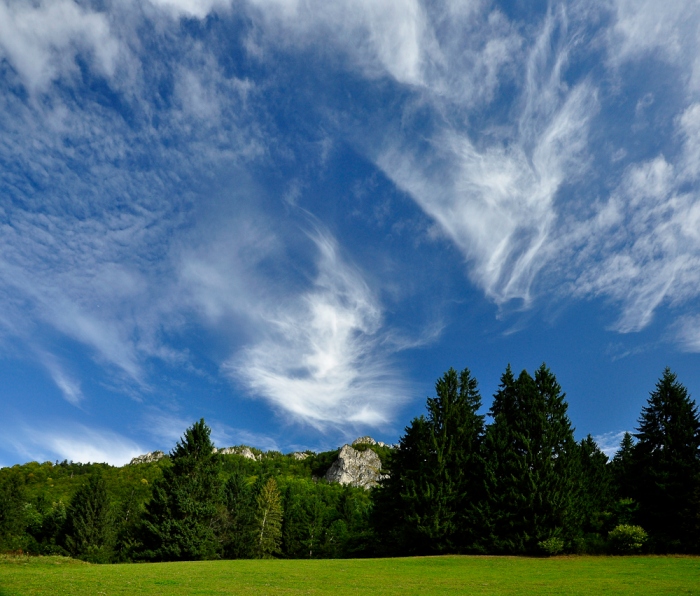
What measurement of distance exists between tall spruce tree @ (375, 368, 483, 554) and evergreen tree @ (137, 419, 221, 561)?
1980 cm

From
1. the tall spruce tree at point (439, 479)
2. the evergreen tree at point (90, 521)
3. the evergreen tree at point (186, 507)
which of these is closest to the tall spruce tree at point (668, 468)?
the tall spruce tree at point (439, 479)

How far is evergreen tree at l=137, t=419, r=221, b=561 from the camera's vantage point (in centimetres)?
4734

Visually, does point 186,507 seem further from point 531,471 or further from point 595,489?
point 595,489

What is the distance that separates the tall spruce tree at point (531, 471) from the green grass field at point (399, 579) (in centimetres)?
637

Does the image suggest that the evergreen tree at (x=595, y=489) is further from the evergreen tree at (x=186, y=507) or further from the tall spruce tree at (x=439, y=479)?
the evergreen tree at (x=186, y=507)

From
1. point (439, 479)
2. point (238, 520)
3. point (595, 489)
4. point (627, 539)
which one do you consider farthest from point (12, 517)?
point (595, 489)

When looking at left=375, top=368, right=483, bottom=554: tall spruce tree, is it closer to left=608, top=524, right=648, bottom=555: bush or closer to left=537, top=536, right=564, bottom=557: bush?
left=537, top=536, right=564, bottom=557: bush

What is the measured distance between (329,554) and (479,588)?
69.4 metres

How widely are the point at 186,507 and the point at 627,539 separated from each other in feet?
140

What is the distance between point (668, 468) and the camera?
48.1m

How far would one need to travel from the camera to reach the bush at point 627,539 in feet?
130

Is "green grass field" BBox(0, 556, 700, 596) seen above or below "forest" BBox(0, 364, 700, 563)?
below

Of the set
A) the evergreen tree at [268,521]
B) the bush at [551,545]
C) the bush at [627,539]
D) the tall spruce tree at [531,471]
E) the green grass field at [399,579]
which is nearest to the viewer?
the green grass field at [399,579]

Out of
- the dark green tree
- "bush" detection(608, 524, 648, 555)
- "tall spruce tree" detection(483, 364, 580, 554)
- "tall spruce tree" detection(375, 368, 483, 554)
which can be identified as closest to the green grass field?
"bush" detection(608, 524, 648, 555)
